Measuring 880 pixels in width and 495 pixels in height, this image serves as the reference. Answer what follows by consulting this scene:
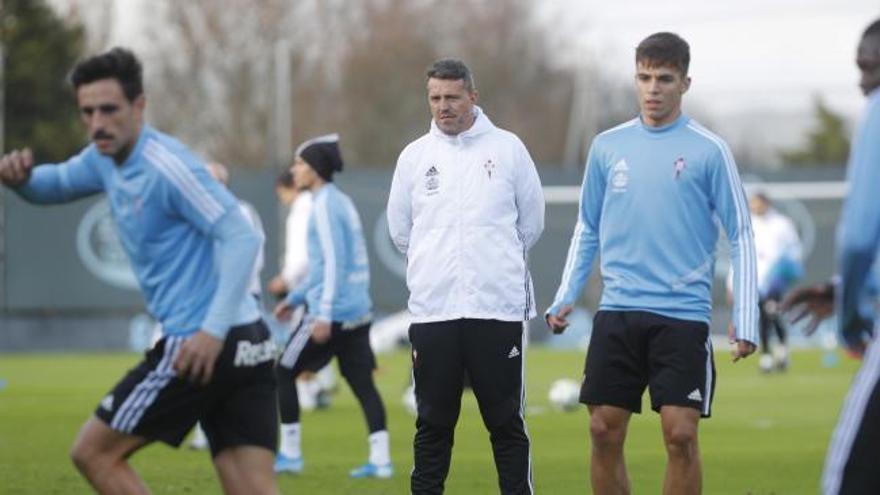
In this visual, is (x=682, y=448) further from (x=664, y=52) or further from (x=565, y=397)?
(x=565, y=397)

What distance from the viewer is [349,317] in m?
13.1

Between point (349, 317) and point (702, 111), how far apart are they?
113ft

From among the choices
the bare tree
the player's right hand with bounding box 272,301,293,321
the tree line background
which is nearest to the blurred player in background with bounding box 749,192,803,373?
the player's right hand with bounding box 272,301,293,321

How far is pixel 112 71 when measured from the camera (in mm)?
7270

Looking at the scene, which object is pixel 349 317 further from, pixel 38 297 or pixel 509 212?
pixel 38 297

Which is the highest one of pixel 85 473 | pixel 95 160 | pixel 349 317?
pixel 95 160

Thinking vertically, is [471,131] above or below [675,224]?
above

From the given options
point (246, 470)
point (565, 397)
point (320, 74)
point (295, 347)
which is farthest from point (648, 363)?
point (320, 74)

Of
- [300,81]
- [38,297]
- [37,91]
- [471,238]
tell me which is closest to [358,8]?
[300,81]

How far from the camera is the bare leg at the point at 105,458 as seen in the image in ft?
24.0

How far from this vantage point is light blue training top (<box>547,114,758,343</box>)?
29.2 ft

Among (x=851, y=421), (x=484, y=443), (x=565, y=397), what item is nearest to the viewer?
(x=851, y=421)

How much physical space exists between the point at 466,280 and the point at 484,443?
6.20m

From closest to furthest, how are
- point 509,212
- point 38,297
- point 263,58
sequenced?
point 509,212, point 38,297, point 263,58
